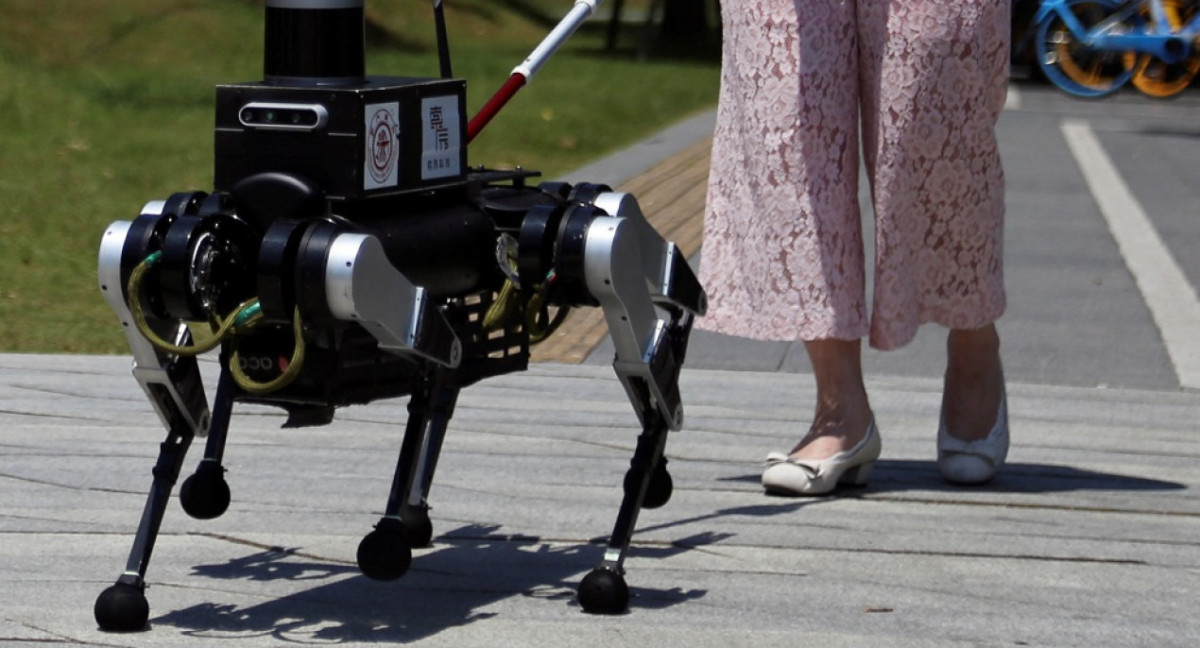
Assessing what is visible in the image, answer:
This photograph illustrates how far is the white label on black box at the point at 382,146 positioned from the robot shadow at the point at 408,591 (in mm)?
731

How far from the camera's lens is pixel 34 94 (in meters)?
14.5

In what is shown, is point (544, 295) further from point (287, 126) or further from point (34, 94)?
point (34, 94)

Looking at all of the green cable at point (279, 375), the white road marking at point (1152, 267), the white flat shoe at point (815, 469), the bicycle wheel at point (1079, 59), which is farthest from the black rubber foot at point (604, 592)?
the bicycle wheel at point (1079, 59)

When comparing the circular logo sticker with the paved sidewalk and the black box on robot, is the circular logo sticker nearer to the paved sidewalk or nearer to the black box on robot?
the black box on robot

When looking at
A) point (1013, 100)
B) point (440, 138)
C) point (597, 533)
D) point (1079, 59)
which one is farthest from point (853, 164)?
point (1013, 100)

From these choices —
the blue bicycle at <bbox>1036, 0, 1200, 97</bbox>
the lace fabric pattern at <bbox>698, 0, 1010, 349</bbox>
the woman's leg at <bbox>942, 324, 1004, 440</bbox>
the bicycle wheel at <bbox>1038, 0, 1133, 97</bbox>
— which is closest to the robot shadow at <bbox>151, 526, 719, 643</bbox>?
the lace fabric pattern at <bbox>698, 0, 1010, 349</bbox>

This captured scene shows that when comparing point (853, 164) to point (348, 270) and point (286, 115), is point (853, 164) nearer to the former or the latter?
point (286, 115)

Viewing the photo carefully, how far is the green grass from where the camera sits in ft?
25.2

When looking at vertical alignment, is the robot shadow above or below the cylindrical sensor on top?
→ below

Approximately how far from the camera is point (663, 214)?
9.12m

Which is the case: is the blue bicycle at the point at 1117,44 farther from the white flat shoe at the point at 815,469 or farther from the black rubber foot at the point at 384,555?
the black rubber foot at the point at 384,555

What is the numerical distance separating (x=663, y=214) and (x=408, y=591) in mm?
5688

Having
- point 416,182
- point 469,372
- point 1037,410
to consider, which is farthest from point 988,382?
point 416,182

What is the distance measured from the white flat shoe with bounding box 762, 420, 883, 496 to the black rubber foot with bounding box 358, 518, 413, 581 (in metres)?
1.29
